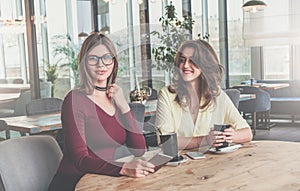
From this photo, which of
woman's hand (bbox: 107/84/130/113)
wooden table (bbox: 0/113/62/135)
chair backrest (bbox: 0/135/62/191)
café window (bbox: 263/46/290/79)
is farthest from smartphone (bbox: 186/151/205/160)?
café window (bbox: 263/46/290/79)

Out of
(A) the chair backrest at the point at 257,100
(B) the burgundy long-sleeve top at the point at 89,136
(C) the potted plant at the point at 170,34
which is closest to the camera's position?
(B) the burgundy long-sleeve top at the point at 89,136

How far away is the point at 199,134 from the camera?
221cm

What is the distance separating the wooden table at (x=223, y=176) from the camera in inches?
59.0

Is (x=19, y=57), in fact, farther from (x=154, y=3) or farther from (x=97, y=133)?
(x=97, y=133)

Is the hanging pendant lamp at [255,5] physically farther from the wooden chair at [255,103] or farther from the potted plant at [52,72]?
the potted plant at [52,72]

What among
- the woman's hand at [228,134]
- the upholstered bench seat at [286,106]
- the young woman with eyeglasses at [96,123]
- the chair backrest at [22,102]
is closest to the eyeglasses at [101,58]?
the young woman with eyeglasses at [96,123]

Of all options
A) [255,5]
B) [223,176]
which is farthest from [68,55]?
[223,176]

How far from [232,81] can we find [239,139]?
6098 mm

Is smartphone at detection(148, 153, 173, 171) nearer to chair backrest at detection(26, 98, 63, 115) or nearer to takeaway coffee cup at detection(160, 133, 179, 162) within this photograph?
takeaway coffee cup at detection(160, 133, 179, 162)

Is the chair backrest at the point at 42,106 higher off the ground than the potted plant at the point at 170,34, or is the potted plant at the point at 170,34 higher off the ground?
the potted plant at the point at 170,34

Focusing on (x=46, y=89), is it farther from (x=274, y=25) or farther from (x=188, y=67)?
(x=274, y=25)

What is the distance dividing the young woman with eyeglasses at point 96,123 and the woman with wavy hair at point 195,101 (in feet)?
0.86

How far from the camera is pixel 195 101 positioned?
7.66ft

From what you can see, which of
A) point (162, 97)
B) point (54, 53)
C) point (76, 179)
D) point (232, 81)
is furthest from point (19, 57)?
point (232, 81)
